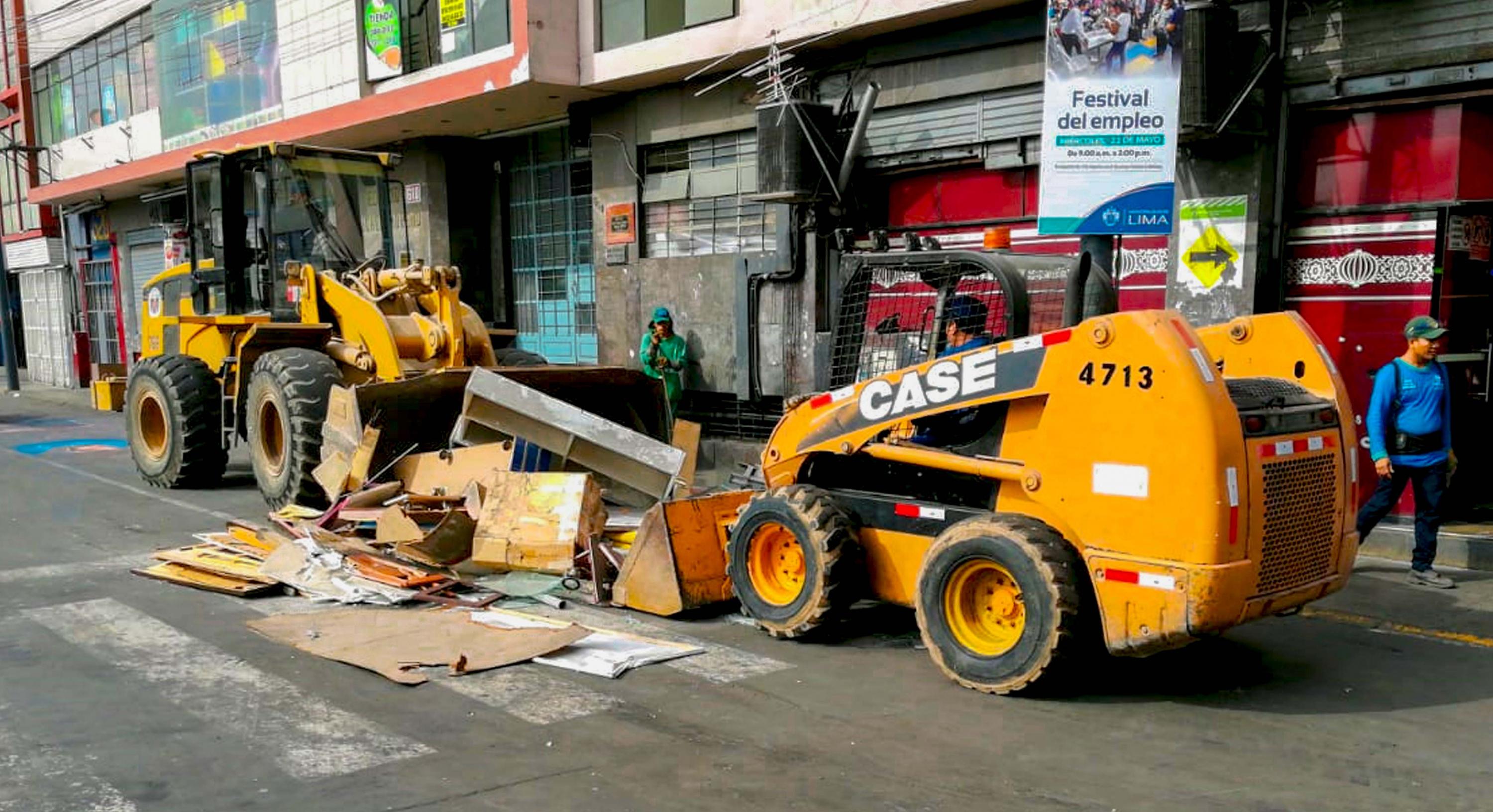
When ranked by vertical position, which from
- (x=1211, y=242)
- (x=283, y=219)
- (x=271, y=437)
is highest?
(x=283, y=219)

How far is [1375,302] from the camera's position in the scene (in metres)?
9.09

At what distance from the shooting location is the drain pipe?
1173 centimetres

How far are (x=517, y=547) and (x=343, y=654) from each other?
169 centimetres

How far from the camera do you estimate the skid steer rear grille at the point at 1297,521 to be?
509cm

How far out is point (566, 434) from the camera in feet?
27.8

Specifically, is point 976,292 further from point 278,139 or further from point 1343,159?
point 278,139

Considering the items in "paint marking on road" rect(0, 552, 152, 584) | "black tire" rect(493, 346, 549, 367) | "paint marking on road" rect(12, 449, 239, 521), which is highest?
"black tire" rect(493, 346, 549, 367)

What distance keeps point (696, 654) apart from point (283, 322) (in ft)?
23.4

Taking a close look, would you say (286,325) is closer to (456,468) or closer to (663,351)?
(456,468)

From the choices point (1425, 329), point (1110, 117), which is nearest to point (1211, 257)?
point (1110, 117)

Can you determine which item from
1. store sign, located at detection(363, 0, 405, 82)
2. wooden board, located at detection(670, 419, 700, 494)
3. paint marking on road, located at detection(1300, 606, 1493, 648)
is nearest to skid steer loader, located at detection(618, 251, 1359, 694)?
paint marking on road, located at detection(1300, 606, 1493, 648)

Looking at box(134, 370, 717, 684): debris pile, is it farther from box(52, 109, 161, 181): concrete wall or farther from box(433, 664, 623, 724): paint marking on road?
box(52, 109, 161, 181): concrete wall

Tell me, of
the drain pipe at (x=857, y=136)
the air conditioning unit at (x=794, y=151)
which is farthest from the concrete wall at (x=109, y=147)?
the drain pipe at (x=857, y=136)

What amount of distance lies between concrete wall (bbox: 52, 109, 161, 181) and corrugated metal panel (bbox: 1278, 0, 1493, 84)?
2284 cm
